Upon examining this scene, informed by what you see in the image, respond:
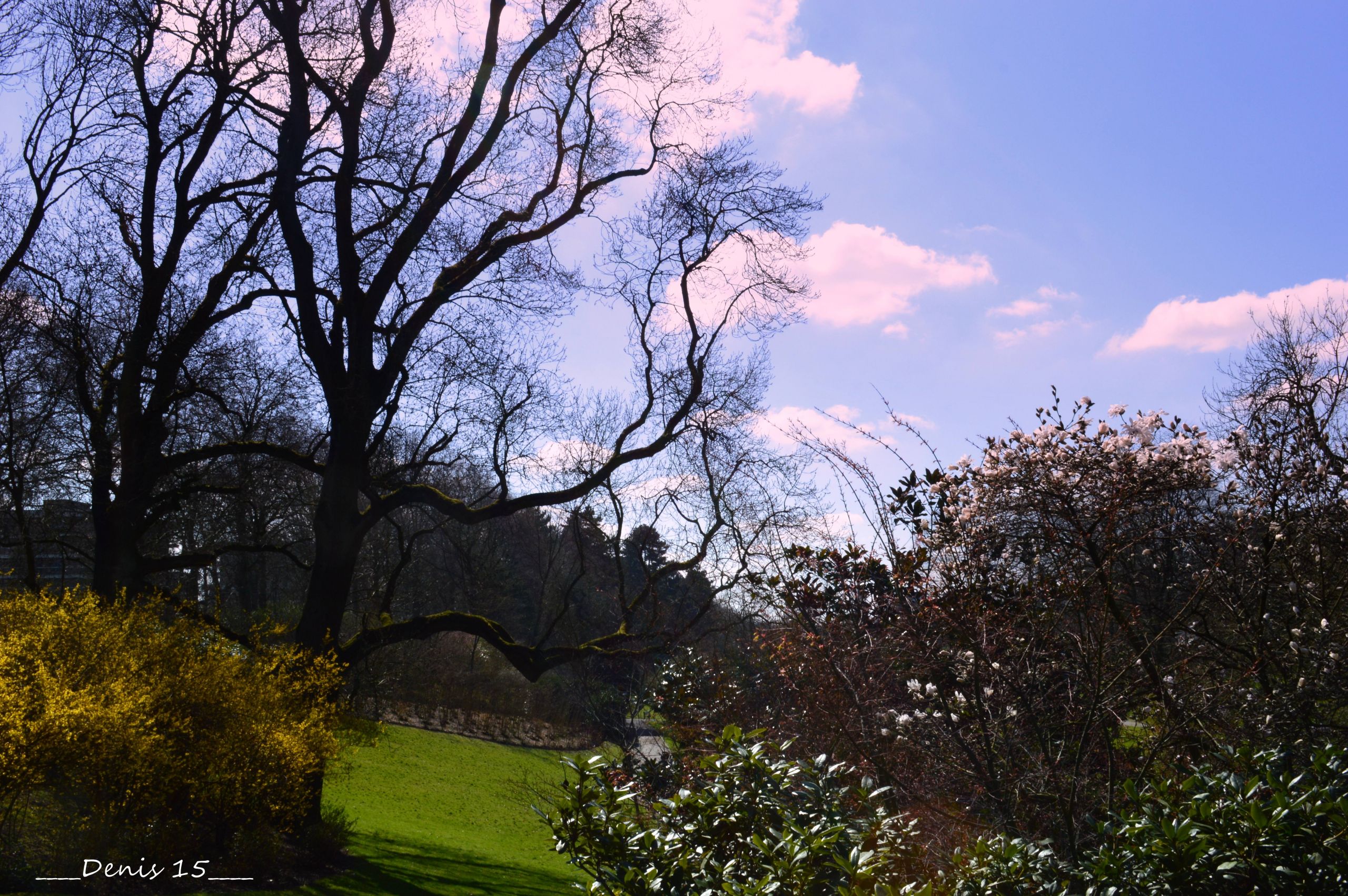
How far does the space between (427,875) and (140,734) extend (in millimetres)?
5635

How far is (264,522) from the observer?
14.5 meters

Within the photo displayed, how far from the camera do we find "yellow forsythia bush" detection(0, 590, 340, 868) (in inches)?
254

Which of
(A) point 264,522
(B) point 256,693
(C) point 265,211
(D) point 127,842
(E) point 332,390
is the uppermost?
(C) point 265,211

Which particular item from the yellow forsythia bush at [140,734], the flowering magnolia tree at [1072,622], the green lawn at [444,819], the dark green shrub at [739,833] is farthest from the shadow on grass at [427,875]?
the dark green shrub at [739,833]

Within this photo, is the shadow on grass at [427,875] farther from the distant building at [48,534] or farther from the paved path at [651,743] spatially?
the distant building at [48,534]

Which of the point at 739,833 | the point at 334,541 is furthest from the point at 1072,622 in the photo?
the point at 334,541

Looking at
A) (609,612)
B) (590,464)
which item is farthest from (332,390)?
(609,612)

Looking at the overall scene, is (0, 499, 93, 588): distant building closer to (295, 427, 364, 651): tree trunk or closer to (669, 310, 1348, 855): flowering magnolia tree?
(295, 427, 364, 651): tree trunk

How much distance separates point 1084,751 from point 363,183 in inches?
456

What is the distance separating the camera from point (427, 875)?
37.4 ft

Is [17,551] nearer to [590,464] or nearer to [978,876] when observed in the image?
[590,464]

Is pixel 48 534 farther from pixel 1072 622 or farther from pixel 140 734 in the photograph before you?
pixel 1072 622

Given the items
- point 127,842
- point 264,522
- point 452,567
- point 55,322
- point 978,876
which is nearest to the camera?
point 978,876

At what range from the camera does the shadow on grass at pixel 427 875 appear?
995 cm
